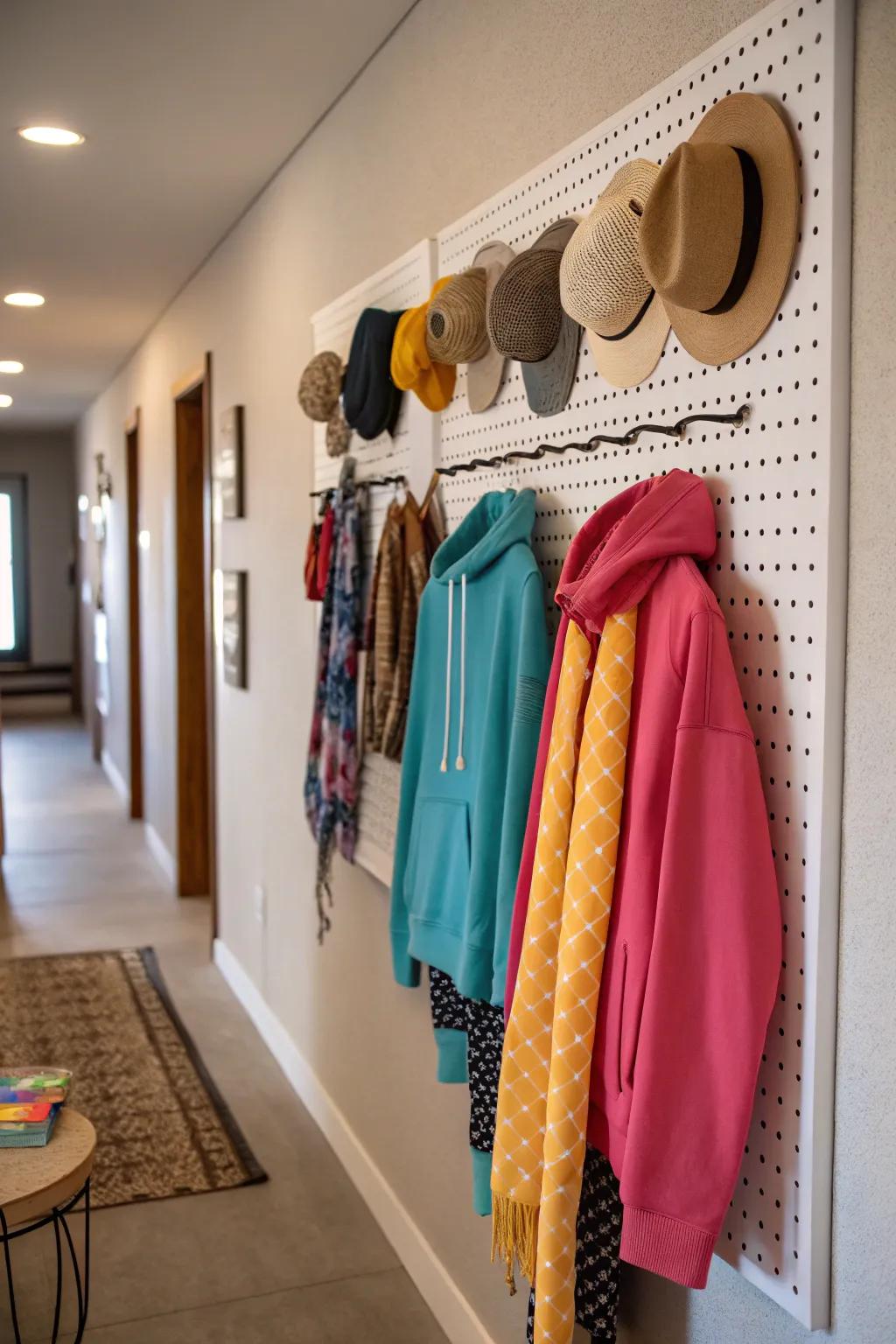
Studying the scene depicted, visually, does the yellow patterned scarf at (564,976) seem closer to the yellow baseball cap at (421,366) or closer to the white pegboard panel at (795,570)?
the white pegboard panel at (795,570)

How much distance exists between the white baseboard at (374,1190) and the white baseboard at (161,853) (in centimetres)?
165

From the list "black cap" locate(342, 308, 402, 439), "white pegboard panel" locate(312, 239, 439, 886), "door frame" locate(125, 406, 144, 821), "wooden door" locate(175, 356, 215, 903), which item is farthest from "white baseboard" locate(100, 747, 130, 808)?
"black cap" locate(342, 308, 402, 439)

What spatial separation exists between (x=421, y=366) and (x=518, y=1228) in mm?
1401

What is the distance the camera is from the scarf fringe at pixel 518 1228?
5.23 feet

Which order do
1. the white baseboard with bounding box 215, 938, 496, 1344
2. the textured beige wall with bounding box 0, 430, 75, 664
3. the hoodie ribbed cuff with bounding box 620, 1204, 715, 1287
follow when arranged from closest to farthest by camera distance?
the hoodie ribbed cuff with bounding box 620, 1204, 715, 1287 < the white baseboard with bounding box 215, 938, 496, 1344 < the textured beige wall with bounding box 0, 430, 75, 664

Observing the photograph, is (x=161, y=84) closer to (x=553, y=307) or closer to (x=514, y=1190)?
(x=553, y=307)

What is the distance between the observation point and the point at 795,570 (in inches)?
52.0

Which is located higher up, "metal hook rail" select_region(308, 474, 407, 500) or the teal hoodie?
"metal hook rail" select_region(308, 474, 407, 500)

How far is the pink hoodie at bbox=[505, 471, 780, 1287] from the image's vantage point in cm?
130

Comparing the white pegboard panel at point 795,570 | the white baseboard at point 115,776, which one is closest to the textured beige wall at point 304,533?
the white pegboard panel at point 795,570

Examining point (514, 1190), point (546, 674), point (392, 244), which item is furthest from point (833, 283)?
point (392, 244)

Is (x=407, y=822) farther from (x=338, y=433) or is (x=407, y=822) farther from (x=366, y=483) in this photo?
(x=338, y=433)

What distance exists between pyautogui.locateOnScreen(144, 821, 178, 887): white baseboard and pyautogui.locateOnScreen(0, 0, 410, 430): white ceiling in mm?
2566

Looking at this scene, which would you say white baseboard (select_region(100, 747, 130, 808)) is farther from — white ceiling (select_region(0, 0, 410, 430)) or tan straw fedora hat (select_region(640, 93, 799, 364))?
tan straw fedora hat (select_region(640, 93, 799, 364))
